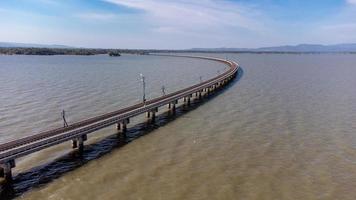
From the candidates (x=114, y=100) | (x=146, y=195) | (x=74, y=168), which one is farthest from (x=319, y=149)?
(x=114, y=100)

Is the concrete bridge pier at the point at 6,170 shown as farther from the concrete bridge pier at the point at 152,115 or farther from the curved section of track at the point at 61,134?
the concrete bridge pier at the point at 152,115

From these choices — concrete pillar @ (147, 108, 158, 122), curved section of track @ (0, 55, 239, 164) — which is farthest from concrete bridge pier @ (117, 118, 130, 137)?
concrete pillar @ (147, 108, 158, 122)

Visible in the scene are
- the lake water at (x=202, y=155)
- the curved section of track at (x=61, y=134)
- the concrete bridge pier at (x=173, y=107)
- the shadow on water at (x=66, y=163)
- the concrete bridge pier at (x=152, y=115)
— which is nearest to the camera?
the lake water at (x=202, y=155)

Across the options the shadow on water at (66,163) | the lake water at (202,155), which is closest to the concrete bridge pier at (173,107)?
the lake water at (202,155)

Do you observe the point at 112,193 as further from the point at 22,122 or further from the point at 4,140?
the point at 22,122

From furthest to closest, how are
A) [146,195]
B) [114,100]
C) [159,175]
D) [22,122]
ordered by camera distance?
1. [114,100]
2. [22,122]
3. [159,175]
4. [146,195]

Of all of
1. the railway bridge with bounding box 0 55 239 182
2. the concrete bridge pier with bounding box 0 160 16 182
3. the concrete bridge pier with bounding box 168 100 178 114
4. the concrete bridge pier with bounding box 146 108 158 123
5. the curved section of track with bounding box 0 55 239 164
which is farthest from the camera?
the concrete bridge pier with bounding box 168 100 178 114

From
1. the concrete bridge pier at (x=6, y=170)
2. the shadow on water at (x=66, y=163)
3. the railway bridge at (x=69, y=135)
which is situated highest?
the railway bridge at (x=69, y=135)

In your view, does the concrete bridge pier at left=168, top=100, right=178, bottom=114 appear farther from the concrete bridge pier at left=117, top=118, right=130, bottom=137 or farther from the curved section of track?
the concrete bridge pier at left=117, top=118, right=130, bottom=137

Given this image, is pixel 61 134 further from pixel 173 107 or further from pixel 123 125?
pixel 173 107
